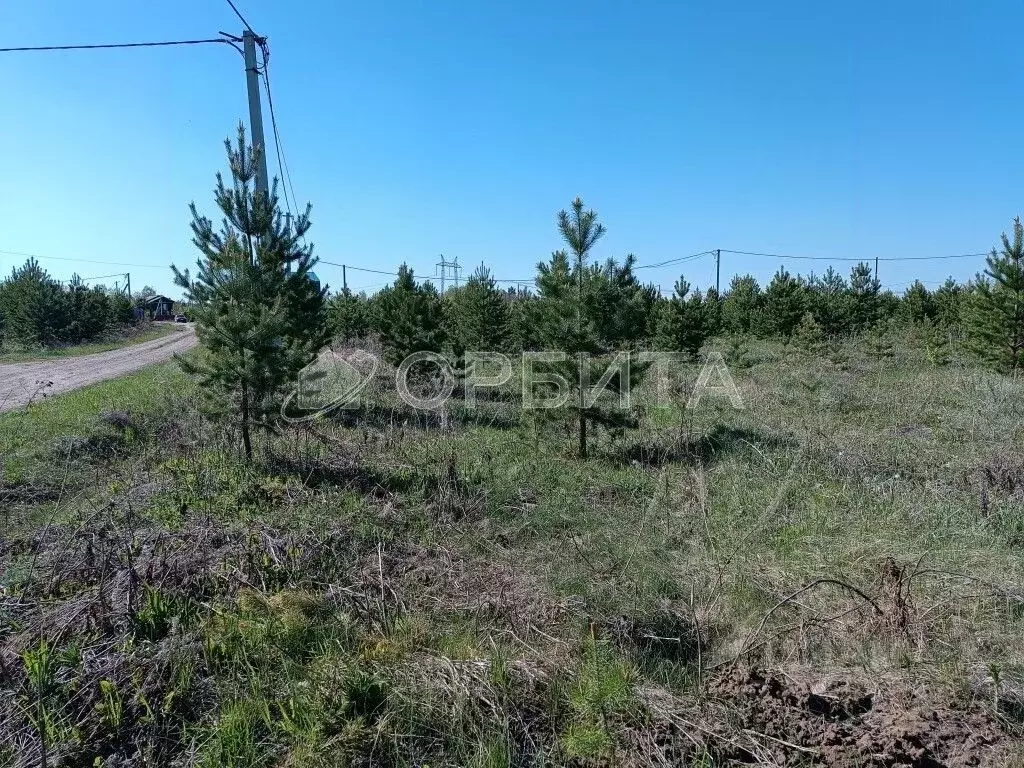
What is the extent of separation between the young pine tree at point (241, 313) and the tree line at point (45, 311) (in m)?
22.7

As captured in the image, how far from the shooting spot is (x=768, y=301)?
27.3 m

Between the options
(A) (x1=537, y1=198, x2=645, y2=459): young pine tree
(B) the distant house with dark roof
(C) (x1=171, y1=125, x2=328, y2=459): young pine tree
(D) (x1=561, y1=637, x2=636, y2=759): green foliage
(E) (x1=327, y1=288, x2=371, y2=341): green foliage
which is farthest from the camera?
(B) the distant house with dark roof

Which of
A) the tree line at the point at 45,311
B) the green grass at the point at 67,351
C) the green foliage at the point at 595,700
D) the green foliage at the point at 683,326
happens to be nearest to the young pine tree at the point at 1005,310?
the green foliage at the point at 683,326

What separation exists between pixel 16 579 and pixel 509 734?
3.67 m

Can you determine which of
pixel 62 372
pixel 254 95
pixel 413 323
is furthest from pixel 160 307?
pixel 254 95

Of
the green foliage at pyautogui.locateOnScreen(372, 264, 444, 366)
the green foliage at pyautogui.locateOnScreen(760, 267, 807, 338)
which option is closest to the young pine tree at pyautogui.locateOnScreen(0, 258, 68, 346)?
the green foliage at pyautogui.locateOnScreen(372, 264, 444, 366)

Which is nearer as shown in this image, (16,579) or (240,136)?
(16,579)

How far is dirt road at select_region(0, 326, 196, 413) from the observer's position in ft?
39.7

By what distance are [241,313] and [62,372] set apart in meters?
13.6

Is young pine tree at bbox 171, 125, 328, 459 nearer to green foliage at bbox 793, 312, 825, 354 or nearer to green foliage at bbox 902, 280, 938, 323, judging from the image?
green foliage at bbox 793, 312, 825, 354

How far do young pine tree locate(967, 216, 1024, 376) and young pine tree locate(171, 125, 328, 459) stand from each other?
16727 mm

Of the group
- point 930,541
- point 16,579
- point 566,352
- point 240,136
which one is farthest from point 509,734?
point 240,136

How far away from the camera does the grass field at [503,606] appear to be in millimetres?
2750

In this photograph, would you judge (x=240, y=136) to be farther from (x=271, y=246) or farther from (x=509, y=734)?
(x=509, y=734)
